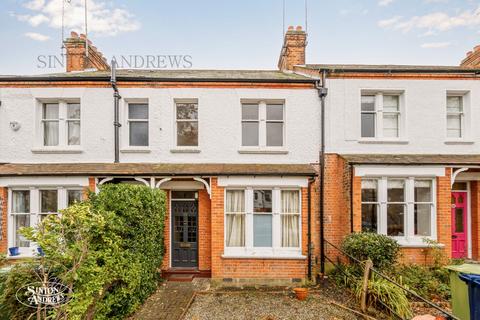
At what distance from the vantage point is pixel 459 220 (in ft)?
32.4

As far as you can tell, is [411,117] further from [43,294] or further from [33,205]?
[33,205]

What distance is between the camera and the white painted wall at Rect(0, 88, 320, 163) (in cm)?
934

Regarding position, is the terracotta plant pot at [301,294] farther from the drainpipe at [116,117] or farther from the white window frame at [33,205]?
the white window frame at [33,205]

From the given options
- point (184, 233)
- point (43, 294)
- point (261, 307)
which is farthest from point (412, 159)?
point (43, 294)

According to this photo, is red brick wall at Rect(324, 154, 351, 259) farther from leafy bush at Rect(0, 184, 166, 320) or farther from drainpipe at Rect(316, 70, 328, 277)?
leafy bush at Rect(0, 184, 166, 320)

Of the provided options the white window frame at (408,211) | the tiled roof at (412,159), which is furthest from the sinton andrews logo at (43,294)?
the white window frame at (408,211)

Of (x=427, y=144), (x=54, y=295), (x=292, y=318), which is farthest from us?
(x=427, y=144)

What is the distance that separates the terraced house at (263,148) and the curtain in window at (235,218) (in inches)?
1.4

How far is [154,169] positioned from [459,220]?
463 inches

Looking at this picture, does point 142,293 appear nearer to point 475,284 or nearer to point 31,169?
point 31,169

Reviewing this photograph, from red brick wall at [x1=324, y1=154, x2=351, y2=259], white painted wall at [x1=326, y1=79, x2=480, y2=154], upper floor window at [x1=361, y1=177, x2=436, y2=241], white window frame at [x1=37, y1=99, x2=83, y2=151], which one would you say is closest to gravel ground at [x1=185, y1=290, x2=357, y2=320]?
red brick wall at [x1=324, y1=154, x2=351, y2=259]

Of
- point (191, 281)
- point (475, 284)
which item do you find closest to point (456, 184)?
point (475, 284)

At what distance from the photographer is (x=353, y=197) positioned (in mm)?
8617

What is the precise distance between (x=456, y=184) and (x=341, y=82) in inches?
239
